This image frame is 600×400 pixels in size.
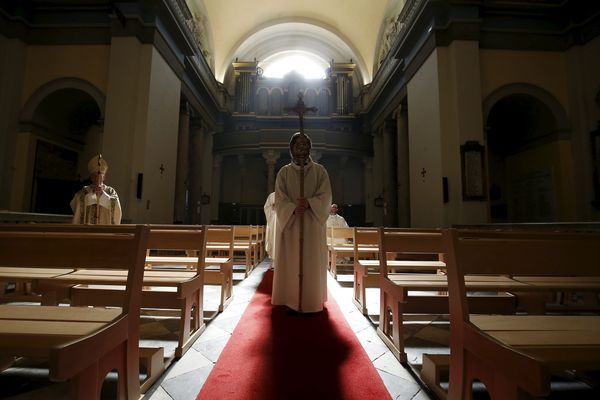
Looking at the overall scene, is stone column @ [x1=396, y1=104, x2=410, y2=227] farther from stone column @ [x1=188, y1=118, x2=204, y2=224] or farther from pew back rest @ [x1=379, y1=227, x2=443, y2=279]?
stone column @ [x1=188, y1=118, x2=204, y2=224]

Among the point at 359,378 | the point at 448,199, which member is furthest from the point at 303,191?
the point at 448,199

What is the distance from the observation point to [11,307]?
4.68 feet

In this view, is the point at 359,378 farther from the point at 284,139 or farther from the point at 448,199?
the point at 284,139

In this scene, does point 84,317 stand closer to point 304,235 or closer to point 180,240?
point 180,240

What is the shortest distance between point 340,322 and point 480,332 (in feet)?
6.17

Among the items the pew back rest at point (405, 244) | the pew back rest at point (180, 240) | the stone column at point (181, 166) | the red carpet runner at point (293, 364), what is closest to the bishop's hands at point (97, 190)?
the pew back rest at point (180, 240)

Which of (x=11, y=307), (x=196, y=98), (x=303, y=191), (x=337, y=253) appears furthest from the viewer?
(x=196, y=98)

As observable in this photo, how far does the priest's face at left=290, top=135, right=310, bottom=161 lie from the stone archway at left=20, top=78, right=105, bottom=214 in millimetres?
5606

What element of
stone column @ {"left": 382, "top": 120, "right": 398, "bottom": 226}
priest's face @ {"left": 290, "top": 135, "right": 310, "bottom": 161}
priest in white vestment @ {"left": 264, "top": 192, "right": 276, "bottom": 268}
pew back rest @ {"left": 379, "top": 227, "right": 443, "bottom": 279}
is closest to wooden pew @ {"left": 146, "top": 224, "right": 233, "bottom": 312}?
priest's face @ {"left": 290, "top": 135, "right": 310, "bottom": 161}

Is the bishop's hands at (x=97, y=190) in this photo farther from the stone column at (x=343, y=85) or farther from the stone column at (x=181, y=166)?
the stone column at (x=343, y=85)

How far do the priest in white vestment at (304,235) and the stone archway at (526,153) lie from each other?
5338 millimetres

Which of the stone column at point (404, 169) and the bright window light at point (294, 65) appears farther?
the bright window light at point (294, 65)

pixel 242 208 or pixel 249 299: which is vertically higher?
pixel 242 208

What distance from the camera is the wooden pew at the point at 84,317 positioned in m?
1.09
